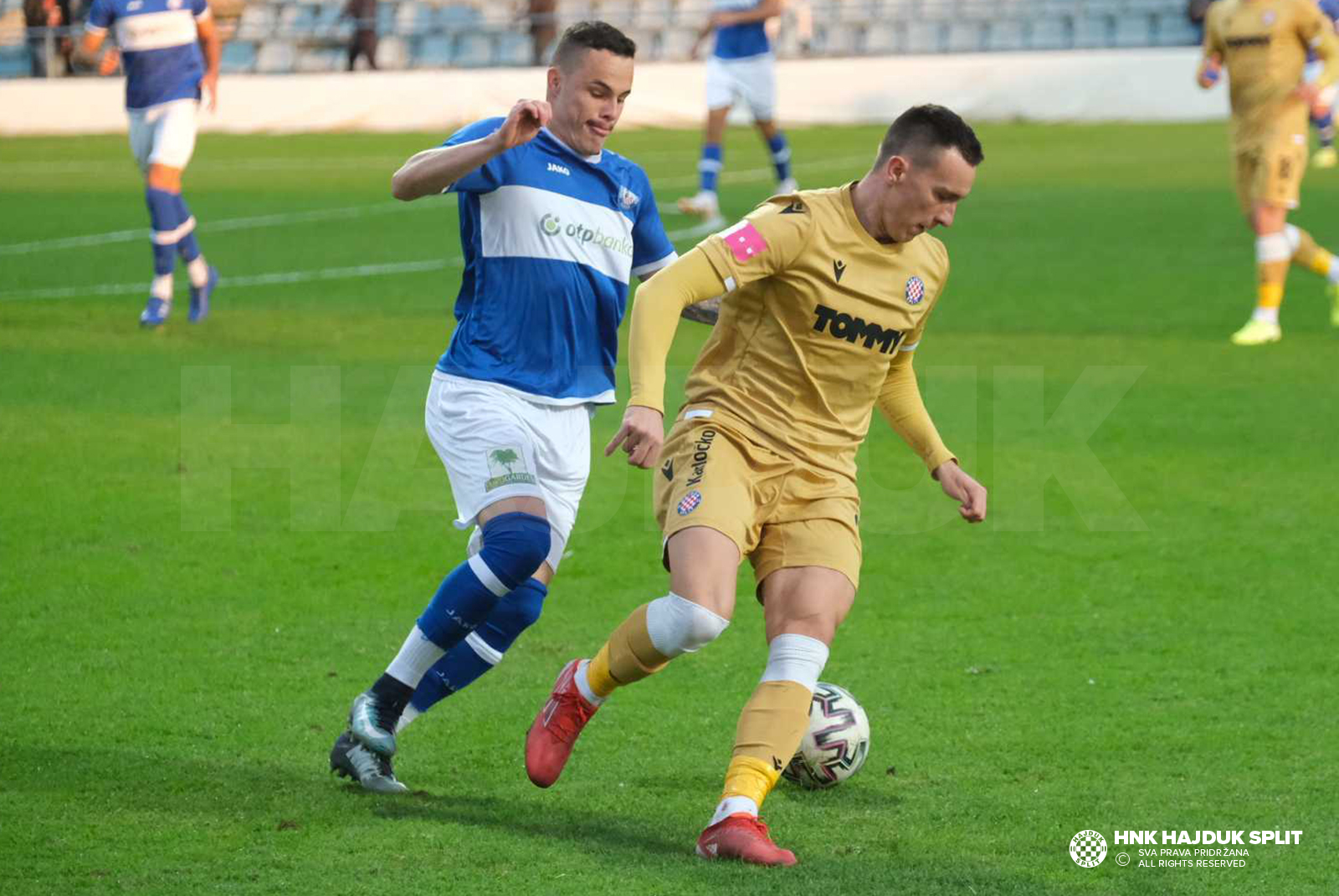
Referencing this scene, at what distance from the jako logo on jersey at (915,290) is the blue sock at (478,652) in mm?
1341

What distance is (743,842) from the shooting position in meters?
4.34

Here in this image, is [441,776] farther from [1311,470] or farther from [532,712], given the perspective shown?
[1311,470]

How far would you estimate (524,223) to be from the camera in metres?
5.28

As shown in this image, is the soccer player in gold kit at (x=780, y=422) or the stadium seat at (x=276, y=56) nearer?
the soccer player in gold kit at (x=780, y=422)

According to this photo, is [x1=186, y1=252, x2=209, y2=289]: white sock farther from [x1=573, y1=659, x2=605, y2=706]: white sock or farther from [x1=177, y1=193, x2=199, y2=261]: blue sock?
[x1=573, y1=659, x2=605, y2=706]: white sock

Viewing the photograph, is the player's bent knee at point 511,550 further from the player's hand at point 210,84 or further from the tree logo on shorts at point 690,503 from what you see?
the player's hand at point 210,84

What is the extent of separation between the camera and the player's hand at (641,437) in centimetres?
430

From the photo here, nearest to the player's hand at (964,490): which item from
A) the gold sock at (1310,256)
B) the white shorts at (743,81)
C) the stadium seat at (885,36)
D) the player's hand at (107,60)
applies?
the gold sock at (1310,256)

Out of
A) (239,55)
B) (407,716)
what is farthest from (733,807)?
(239,55)

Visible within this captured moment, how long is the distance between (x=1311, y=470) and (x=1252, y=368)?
2.59 metres

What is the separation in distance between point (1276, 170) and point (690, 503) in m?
8.58

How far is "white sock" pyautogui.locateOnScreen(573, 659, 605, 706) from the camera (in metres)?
4.90

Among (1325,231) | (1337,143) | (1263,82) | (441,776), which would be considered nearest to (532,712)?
(441,776)

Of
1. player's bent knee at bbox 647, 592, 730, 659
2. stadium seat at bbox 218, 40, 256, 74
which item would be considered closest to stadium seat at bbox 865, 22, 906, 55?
stadium seat at bbox 218, 40, 256, 74
